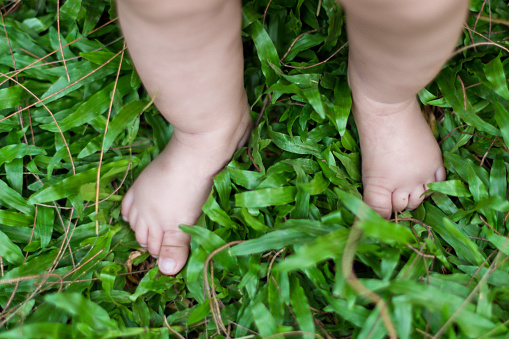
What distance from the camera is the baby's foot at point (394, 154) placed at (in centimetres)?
88

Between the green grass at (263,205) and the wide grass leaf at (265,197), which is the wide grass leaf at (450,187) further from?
the wide grass leaf at (265,197)

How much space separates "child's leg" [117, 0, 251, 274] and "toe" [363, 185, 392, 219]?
0.32 metres

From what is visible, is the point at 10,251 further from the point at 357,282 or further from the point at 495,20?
the point at 495,20

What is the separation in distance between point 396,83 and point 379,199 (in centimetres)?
26

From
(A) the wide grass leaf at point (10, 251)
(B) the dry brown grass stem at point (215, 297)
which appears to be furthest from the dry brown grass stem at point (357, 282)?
(A) the wide grass leaf at point (10, 251)

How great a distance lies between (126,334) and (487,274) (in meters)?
0.69

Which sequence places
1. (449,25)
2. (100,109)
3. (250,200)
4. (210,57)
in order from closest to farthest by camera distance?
(449,25) < (210,57) < (250,200) < (100,109)

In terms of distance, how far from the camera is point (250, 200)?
0.88 m

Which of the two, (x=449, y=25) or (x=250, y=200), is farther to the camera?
(x=250, y=200)

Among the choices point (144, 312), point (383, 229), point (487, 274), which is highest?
point (383, 229)

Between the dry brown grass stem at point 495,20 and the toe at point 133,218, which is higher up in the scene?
the dry brown grass stem at point 495,20

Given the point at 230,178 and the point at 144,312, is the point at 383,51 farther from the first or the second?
the point at 144,312

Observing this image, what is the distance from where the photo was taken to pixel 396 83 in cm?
75

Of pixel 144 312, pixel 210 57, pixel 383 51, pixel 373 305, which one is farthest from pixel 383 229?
pixel 144 312
